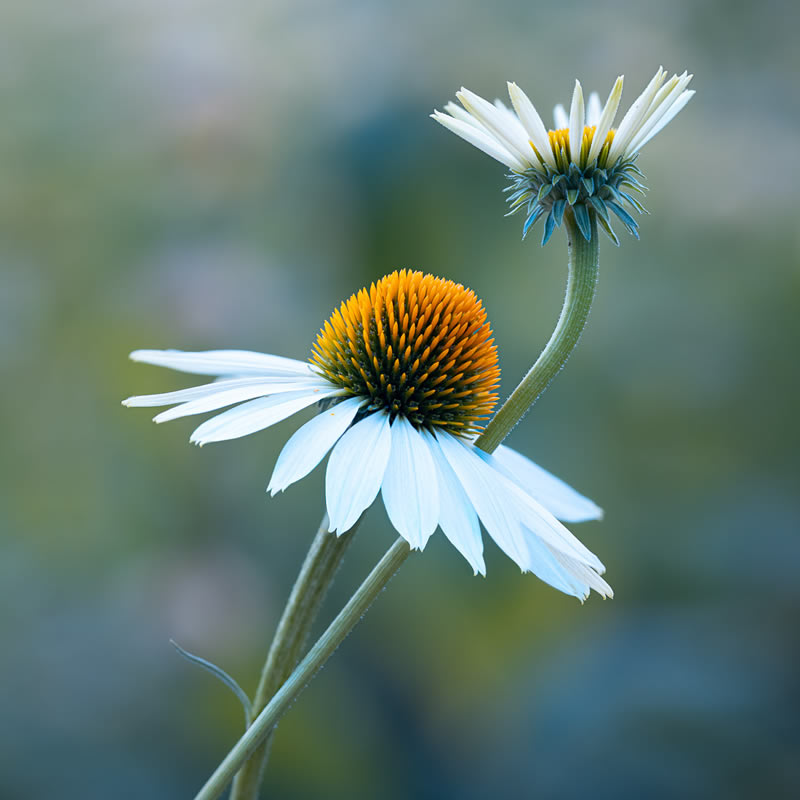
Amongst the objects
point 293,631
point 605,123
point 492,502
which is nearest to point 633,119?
point 605,123

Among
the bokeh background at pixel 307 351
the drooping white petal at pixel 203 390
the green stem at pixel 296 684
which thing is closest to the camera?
the green stem at pixel 296 684

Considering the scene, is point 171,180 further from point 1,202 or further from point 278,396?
point 278,396

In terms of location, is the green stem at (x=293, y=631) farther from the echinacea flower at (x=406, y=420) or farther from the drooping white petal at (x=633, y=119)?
the drooping white petal at (x=633, y=119)

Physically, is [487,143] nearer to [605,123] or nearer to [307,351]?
[605,123]

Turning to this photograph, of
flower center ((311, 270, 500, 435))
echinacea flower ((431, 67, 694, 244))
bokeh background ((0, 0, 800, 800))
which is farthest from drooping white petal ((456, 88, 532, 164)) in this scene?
bokeh background ((0, 0, 800, 800))

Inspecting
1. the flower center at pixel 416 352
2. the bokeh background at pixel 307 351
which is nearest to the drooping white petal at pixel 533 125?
the flower center at pixel 416 352

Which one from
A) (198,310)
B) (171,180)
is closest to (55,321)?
(198,310)
